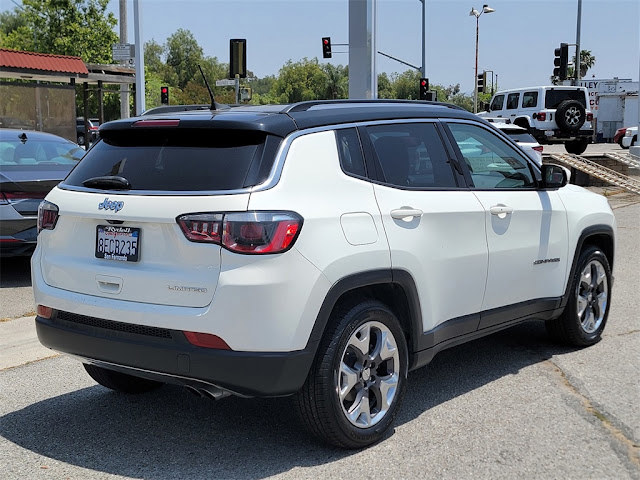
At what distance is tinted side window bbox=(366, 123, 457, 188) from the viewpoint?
442 cm

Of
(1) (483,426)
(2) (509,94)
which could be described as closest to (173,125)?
(1) (483,426)

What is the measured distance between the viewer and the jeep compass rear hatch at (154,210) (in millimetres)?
3670

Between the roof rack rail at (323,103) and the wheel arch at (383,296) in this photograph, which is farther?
the roof rack rail at (323,103)

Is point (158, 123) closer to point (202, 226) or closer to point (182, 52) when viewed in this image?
point (202, 226)

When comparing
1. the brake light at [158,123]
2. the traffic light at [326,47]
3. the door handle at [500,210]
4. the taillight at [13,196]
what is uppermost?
the traffic light at [326,47]

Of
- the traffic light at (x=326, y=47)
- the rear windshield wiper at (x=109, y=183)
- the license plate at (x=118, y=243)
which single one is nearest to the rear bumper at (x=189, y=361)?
the license plate at (x=118, y=243)

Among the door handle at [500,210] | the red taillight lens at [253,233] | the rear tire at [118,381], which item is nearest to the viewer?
the red taillight lens at [253,233]

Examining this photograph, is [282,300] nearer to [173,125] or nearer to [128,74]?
[173,125]

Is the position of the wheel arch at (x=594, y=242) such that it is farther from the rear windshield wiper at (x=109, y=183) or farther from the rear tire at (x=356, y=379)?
the rear windshield wiper at (x=109, y=183)

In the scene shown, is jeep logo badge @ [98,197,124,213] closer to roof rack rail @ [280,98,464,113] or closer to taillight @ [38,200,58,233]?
taillight @ [38,200,58,233]

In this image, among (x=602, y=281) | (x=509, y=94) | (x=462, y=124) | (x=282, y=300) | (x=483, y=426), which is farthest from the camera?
(x=509, y=94)

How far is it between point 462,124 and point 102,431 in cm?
290

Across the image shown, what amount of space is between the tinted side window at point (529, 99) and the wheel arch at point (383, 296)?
21.8 m

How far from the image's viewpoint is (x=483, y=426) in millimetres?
4383
